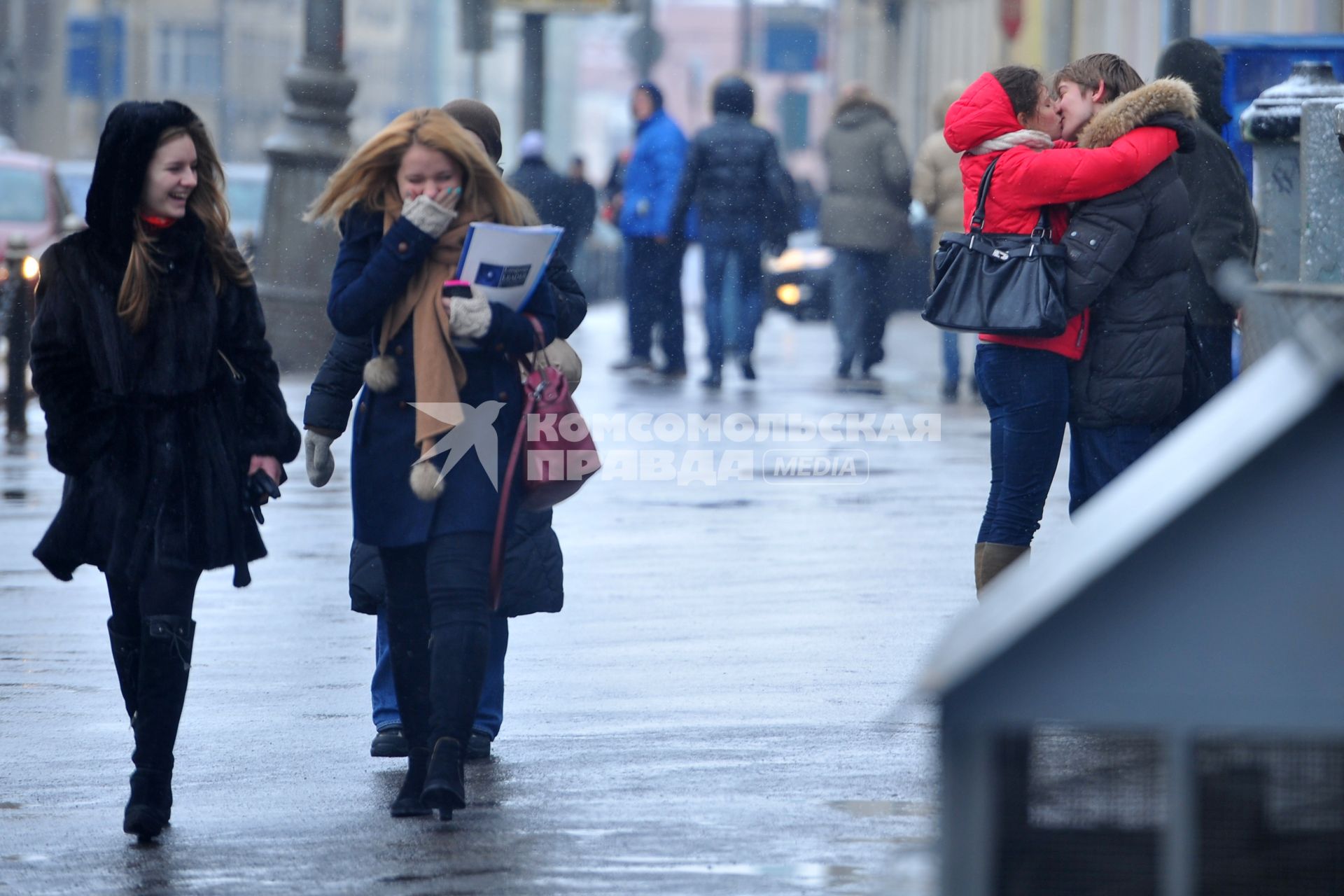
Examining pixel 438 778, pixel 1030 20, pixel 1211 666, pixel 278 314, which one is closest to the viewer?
pixel 1211 666

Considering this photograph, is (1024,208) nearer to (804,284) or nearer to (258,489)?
(258,489)

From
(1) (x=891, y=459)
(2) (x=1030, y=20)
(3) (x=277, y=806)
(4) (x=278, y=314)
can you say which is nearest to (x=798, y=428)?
(1) (x=891, y=459)

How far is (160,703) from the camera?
16.8 ft

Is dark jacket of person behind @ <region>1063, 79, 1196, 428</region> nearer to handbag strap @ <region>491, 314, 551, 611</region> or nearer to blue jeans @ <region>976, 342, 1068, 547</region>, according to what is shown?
blue jeans @ <region>976, 342, 1068, 547</region>

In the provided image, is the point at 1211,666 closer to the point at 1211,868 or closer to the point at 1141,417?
the point at 1211,868

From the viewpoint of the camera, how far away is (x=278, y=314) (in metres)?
17.0

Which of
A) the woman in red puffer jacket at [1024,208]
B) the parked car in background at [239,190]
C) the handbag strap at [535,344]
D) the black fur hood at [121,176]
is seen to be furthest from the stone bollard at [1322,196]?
the parked car in background at [239,190]

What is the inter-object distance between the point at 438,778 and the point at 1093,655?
9.55 ft

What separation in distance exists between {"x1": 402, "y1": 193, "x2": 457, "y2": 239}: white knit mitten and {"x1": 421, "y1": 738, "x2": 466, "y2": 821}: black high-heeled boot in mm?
1088

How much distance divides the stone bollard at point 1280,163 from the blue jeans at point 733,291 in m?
7.43

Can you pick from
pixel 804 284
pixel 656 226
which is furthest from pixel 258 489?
pixel 804 284

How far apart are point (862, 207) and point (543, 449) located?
457 inches

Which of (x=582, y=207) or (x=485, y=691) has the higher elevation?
(x=582, y=207)

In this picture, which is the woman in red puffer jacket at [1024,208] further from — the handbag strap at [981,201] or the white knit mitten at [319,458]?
the white knit mitten at [319,458]
